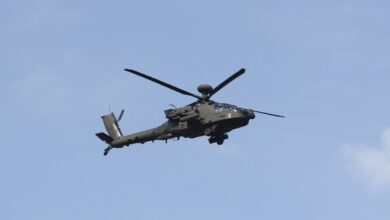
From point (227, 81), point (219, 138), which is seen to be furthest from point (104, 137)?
point (227, 81)

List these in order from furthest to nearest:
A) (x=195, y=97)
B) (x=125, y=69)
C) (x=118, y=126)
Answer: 1. (x=118, y=126)
2. (x=195, y=97)
3. (x=125, y=69)

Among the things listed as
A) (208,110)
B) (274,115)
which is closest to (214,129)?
(208,110)

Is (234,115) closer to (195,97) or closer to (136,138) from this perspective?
(195,97)

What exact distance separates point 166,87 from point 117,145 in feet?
28.1

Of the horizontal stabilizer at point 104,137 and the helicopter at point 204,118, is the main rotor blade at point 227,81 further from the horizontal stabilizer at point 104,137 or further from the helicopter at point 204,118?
the horizontal stabilizer at point 104,137

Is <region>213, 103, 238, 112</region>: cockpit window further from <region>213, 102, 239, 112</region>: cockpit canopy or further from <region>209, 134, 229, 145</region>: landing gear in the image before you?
<region>209, 134, 229, 145</region>: landing gear

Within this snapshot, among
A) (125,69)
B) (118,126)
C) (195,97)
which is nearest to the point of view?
(125,69)

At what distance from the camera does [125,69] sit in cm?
5247

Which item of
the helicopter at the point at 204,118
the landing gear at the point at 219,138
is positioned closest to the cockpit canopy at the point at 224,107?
the helicopter at the point at 204,118

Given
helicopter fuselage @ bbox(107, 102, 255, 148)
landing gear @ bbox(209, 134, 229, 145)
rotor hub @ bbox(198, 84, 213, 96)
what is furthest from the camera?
rotor hub @ bbox(198, 84, 213, 96)

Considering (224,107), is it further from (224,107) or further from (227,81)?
(227,81)

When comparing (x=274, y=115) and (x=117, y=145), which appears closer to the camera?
(x=274, y=115)

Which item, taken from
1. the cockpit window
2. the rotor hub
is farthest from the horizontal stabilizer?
the cockpit window

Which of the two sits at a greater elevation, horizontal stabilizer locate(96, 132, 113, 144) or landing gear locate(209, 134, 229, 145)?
horizontal stabilizer locate(96, 132, 113, 144)
